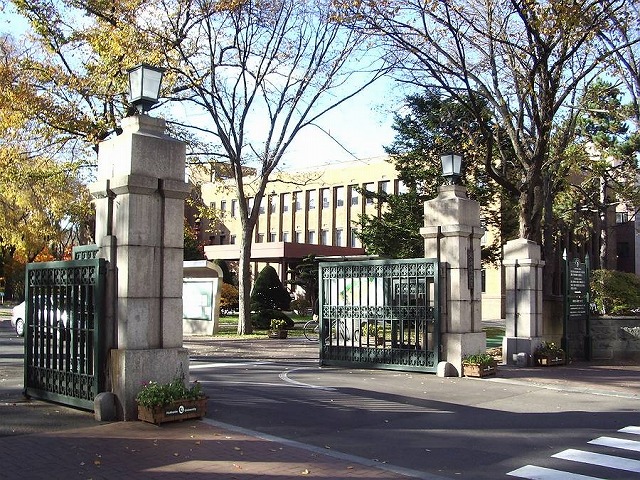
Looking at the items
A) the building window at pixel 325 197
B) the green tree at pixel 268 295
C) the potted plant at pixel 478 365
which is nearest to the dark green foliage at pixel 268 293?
the green tree at pixel 268 295

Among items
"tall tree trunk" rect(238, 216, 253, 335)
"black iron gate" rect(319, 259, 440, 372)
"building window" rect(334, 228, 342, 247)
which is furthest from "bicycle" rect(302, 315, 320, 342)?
"building window" rect(334, 228, 342, 247)

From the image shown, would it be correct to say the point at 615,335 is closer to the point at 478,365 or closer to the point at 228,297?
the point at 478,365

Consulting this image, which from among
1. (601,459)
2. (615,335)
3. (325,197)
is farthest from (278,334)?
(325,197)

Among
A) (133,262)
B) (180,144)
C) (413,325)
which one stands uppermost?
(180,144)

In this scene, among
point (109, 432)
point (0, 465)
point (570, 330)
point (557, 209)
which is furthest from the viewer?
point (557, 209)

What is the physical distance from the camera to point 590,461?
723cm

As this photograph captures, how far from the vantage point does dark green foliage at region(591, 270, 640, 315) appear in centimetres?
2006

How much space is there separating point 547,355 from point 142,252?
11.1m

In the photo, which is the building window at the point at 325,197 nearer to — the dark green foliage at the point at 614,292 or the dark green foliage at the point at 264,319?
the dark green foliage at the point at 264,319

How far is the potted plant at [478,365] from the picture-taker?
45.4 feet

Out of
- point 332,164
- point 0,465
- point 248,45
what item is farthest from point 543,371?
point 332,164

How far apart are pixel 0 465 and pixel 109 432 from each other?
1.68m

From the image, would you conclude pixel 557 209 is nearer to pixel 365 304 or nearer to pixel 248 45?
pixel 248 45

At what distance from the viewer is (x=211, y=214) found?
2983 centimetres
